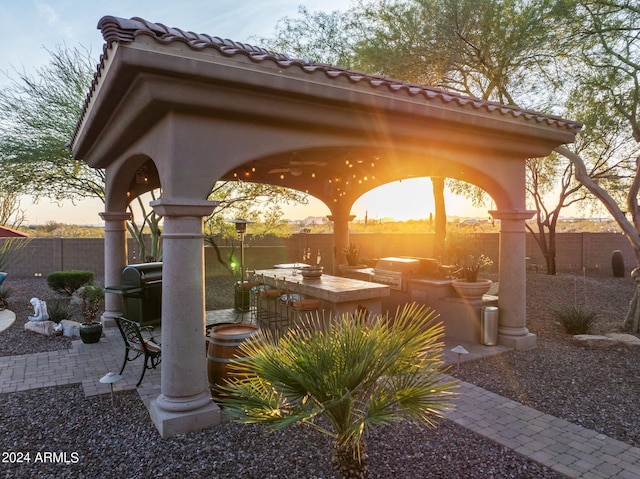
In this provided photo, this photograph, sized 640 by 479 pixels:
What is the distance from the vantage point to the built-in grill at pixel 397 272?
8.46 meters

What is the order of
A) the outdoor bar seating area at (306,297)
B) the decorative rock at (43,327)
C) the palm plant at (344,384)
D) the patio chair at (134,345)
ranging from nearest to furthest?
1. the palm plant at (344,384)
2. the patio chair at (134,345)
3. the outdoor bar seating area at (306,297)
4. the decorative rock at (43,327)

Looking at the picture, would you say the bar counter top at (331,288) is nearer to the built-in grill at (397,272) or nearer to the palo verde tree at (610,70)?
the built-in grill at (397,272)

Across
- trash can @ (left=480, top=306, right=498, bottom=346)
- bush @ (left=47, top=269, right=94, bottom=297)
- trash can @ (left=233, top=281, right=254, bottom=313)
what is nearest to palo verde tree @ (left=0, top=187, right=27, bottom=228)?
bush @ (left=47, top=269, right=94, bottom=297)

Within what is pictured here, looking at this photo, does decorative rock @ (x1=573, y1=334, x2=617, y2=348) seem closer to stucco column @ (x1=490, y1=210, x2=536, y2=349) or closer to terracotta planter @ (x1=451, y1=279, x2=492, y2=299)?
stucco column @ (x1=490, y1=210, x2=536, y2=349)

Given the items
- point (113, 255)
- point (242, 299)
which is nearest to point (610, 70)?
point (242, 299)

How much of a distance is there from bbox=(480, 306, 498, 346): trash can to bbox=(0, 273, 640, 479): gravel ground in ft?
2.48

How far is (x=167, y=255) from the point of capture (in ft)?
14.3

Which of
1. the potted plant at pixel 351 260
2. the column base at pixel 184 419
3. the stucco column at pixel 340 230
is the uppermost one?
the stucco column at pixel 340 230

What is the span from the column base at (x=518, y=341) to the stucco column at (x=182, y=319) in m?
5.14

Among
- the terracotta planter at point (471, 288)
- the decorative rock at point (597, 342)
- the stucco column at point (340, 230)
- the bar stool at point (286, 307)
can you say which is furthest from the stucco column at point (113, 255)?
the decorative rock at point (597, 342)

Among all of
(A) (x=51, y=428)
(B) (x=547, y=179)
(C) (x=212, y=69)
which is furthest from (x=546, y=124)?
(B) (x=547, y=179)

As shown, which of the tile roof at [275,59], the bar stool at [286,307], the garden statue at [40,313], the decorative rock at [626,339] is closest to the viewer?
the tile roof at [275,59]

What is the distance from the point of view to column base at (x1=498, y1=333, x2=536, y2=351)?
7148mm

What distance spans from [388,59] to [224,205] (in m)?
7.32
